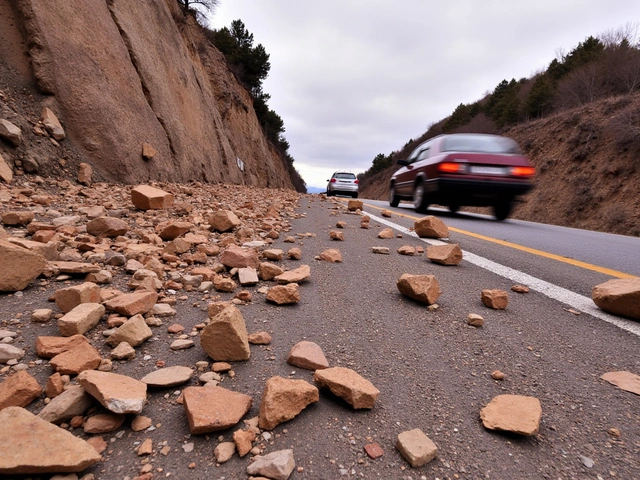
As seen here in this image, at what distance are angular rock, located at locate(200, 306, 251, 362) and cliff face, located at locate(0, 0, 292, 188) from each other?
208 inches

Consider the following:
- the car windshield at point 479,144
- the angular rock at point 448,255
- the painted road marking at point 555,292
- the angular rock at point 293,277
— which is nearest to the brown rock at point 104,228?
the angular rock at point 293,277

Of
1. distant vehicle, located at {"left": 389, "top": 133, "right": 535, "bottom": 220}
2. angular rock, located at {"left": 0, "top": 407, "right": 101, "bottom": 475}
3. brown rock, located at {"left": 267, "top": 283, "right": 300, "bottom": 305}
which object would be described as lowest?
angular rock, located at {"left": 0, "top": 407, "right": 101, "bottom": 475}

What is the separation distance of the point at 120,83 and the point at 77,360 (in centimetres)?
699

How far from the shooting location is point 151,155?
6543 mm

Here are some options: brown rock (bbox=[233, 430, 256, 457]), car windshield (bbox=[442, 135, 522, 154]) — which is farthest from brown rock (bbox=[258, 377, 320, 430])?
car windshield (bbox=[442, 135, 522, 154])

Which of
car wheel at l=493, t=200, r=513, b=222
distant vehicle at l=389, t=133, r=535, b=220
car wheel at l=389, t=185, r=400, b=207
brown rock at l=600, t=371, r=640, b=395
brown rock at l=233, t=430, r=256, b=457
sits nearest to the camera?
brown rock at l=233, t=430, r=256, b=457

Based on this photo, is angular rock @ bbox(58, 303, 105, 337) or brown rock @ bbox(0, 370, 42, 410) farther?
angular rock @ bbox(58, 303, 105, 337)

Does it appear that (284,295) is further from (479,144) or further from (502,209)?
(502,209)

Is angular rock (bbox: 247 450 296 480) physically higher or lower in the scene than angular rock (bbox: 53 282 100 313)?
lower

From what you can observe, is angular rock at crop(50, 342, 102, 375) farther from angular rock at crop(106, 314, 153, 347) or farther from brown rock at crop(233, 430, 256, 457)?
brown rock at crop(233, 430, 256, 457)

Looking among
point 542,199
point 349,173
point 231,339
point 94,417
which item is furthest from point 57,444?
point 542,199

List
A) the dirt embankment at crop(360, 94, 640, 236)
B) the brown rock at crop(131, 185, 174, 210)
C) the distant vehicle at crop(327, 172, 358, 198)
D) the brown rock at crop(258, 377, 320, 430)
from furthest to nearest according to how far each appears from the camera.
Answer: the distant vehicle at crop(327, 172, 358, 198) < the dirt embankment at crop(360, 94, 640, 236) < the brown rock at crop(131, 185, 174, 210) < the brown rock at crop(258, 377, 320, 430)

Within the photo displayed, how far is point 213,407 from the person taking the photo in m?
0.95

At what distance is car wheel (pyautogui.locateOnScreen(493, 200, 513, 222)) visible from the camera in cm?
663
